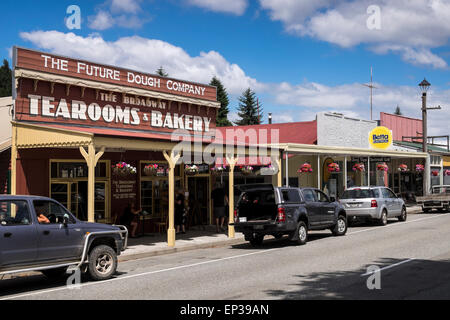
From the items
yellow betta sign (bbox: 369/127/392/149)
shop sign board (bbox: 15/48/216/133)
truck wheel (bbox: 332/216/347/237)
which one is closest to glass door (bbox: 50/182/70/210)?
shop sign board (bbox: 15/48/216/133)

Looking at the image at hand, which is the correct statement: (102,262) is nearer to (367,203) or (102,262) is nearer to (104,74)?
(104,74)

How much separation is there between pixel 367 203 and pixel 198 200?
292 inches

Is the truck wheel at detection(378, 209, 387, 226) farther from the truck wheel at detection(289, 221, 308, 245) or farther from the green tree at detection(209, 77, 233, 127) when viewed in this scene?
the green tree at detection(209, 77, 233, 127)

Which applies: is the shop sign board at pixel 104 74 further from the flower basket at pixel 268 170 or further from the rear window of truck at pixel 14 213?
the rear window of truck at pixel 14 213

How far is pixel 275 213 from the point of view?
15.8m

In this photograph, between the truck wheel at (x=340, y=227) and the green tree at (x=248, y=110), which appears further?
the green tree at (x=248, y=110)

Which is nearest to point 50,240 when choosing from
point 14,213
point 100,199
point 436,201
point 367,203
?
point 14,213

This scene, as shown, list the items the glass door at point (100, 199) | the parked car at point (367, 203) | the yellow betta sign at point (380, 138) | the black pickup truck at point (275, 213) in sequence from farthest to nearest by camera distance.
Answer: the yellow betta sign at point (380, 138), the parked car at point (367, 203), the glass door at point (100, 199), the black pickup truck at point (275, 213)

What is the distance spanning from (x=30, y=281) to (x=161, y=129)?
453 inches

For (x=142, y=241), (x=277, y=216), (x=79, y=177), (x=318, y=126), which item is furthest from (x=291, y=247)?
(x=318, y=126)

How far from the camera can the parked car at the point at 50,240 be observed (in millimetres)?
9445

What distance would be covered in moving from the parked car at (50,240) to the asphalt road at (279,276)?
1.60 ft

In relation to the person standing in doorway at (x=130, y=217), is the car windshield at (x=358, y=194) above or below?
above

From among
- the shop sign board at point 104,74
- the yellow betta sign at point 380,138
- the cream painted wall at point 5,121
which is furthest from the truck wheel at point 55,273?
the yellow betta sign at point 380,138
